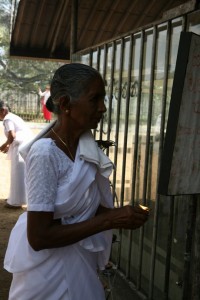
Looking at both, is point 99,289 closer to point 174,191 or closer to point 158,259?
point 174,191

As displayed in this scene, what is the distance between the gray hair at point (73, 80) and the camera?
1600mm

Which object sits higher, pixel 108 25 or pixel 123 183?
pixel 108 25

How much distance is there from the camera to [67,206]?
5.23ft

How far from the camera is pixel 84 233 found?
1.57m

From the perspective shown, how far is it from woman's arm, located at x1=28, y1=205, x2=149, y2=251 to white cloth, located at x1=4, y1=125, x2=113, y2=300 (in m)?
0.07

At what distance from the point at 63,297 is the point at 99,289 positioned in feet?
0.66

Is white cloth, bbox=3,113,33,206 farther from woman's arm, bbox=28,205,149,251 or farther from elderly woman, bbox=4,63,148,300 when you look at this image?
woman's arm, bbox=28,205,149,251

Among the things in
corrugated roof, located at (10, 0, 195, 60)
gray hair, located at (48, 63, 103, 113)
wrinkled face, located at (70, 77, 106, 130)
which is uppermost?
corrugated roof, located at (10, 0, 195, 60)

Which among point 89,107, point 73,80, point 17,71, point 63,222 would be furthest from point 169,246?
point 17,71

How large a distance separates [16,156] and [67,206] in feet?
17.9

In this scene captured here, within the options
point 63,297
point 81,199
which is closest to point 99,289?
point 63,297

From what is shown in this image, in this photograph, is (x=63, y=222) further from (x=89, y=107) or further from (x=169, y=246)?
(x=169, y=246)

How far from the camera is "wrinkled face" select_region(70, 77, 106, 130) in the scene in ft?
5.32

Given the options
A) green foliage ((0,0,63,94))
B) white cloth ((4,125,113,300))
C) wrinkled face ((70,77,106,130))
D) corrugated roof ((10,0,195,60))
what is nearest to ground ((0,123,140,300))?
white cloth ((4,125,113,300))
